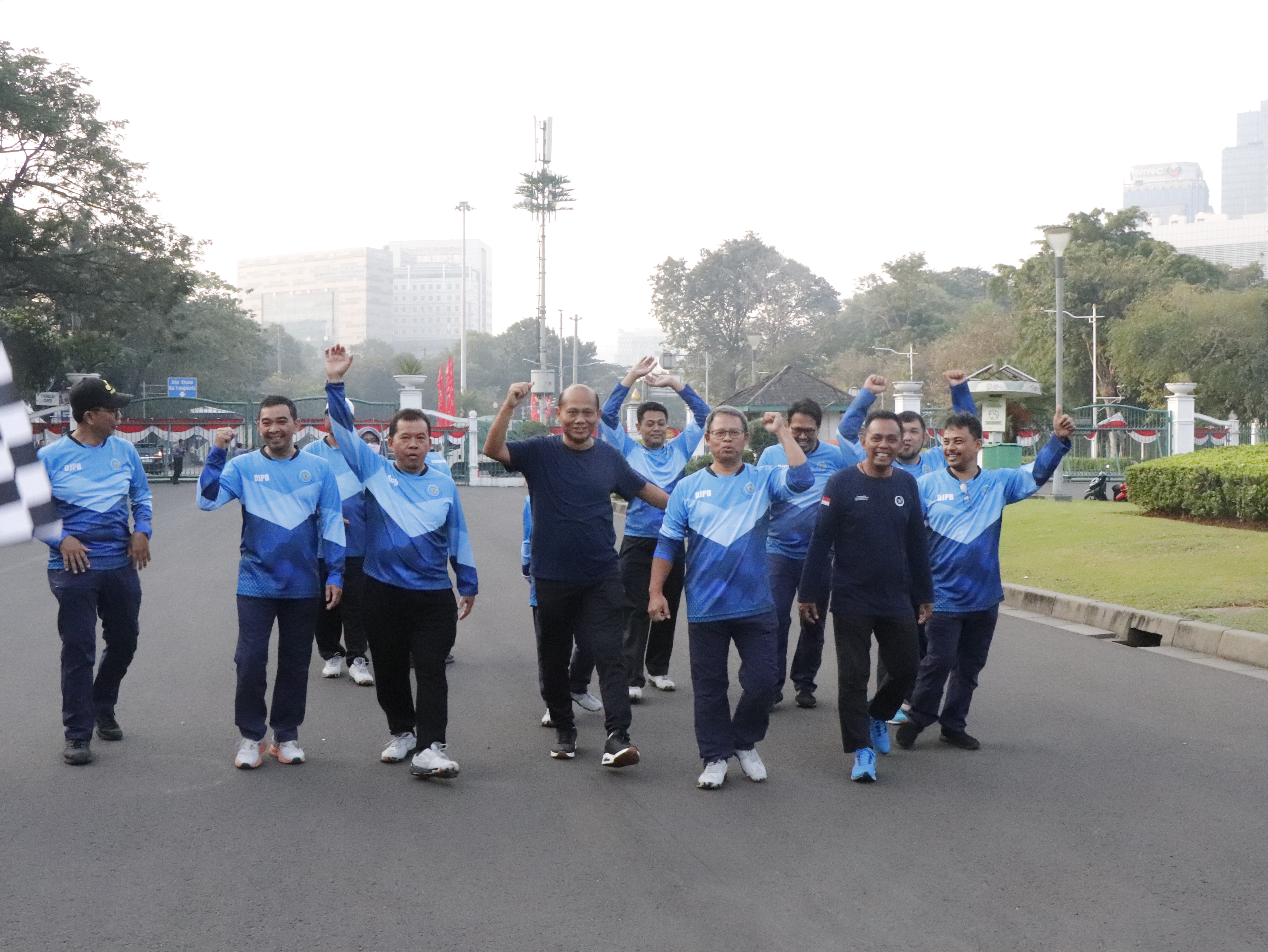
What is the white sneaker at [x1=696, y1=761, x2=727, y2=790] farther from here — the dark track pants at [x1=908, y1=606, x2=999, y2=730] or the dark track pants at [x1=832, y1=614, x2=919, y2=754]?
the dark track pants at [x1=908, y1=606, x2=999, y2=730]

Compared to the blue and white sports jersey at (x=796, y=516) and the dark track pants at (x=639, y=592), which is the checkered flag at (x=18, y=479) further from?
the blue and white sports jersey at (x=796, y=516)

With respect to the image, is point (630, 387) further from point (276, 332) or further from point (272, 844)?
point (276, 332)

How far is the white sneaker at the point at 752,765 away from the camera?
5.89m

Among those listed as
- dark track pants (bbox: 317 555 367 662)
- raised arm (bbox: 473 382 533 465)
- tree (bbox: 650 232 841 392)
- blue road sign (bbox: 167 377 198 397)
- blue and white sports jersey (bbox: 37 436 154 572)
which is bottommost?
dark track pants (bbox: 317 555 367 662)

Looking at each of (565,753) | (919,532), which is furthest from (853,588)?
(565,753)

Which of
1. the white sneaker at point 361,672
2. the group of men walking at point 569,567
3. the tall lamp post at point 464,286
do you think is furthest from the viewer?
the tall lamp post at point 464,286

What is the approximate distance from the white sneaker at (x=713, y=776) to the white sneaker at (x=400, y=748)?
55.9 inches

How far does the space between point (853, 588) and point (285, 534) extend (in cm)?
272

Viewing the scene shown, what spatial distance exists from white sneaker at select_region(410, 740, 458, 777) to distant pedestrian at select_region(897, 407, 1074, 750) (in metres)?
2.32

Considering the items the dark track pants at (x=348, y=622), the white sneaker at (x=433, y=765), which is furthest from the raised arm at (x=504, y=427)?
the dark track pants at (x=348, y=622)

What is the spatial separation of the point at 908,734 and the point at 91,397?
4.41 meters

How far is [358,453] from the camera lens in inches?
237

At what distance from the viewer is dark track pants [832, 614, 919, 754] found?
602 centimetres

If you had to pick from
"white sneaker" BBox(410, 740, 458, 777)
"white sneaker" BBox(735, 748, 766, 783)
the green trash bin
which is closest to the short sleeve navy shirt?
"white sneaker" BBox(410, 740, 458, 777)
